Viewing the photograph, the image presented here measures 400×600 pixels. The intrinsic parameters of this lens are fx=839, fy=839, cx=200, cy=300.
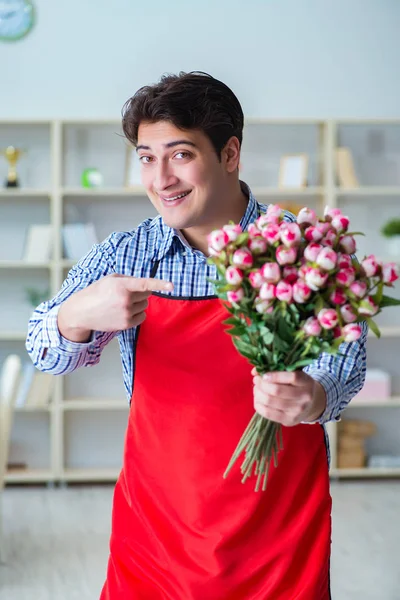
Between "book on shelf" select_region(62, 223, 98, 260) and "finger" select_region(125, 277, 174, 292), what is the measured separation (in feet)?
12.8

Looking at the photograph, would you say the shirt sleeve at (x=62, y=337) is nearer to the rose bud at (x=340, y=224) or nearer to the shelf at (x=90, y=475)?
the rose bud at (x=340, y=224)

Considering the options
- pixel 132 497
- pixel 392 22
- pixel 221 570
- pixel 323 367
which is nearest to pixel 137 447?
pixel 132 497

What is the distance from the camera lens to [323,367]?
1.56m

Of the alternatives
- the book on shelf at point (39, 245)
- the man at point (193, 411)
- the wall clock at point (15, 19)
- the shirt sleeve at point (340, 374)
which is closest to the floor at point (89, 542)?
the book on shelf at point (39, 245)

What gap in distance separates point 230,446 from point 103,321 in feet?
1.34

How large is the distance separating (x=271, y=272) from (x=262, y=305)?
2.3 inches

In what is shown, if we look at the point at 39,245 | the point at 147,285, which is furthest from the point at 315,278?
the point at 39,245

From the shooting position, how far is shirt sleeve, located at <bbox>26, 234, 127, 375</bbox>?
146 cm

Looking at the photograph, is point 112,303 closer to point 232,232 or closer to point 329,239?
point 232,232

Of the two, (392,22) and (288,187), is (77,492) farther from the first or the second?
(392,22)

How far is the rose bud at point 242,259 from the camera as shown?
126 cm

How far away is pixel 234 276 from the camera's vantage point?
1.26 m

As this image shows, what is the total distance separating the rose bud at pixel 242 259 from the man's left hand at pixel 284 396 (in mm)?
191

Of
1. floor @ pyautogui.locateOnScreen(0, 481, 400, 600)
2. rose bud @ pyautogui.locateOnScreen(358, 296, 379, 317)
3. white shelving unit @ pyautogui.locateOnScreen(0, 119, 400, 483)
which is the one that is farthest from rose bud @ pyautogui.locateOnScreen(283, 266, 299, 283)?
white shelving unit @ pyautogui.locateOnScreen(0, 119, 400, 483)
